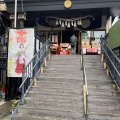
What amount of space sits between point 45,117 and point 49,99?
1.16 m

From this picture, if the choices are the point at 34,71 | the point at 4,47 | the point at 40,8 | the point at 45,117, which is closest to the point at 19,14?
the point at 40,8

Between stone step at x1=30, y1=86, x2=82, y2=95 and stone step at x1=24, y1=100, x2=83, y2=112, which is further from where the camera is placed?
stone step at x1=30, y1=86, x2=82, y2=95

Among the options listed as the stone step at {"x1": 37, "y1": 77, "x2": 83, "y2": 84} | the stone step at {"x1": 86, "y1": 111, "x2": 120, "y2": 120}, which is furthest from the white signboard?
the stone step at {"x1": 86, "y1": 111, "x2": 120, "y2": 120}

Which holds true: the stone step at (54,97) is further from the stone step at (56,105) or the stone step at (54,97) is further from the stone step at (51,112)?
the stone step at (51,112)

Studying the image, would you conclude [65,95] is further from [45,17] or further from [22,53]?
[45,17]

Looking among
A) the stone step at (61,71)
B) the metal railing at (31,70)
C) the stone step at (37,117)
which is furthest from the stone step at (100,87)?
the metal railing at (31,70)

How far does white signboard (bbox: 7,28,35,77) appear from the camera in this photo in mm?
10269

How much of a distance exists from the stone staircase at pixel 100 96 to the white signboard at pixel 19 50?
10.2 feet

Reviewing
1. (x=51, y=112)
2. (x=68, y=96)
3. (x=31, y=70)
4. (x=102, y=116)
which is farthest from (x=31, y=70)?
(x=102, y=116)

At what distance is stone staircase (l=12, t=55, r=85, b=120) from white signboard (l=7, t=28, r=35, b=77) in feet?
3.69

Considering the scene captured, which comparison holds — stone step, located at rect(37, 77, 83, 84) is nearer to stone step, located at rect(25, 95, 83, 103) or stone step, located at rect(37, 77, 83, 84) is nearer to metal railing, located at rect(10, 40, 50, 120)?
metal railing, located at rect(10, 40, 50, 120)

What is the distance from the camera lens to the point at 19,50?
10344 mm

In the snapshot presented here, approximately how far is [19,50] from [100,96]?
4.57 meters

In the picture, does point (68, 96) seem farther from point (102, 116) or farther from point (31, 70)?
point (31, 70)
